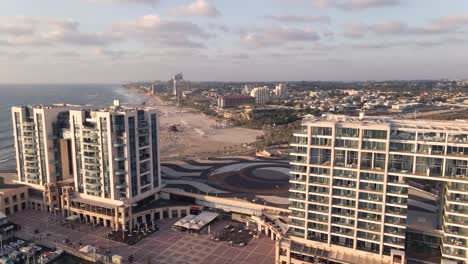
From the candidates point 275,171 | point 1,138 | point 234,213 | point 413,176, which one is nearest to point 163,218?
point 234,213

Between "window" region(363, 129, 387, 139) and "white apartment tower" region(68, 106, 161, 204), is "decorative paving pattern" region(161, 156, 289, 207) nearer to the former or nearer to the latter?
"white apartment tower" region(68, 106, 161, 204)

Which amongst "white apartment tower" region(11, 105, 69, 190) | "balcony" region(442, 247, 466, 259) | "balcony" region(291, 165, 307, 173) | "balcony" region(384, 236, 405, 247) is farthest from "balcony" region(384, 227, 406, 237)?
"white apartment tower" region(11, 105, 69, 190)

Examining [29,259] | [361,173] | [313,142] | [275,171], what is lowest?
[29,259]

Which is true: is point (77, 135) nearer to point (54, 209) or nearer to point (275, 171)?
point (54, 209)

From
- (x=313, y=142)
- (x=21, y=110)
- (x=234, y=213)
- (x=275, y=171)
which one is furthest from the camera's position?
(x=275, y=171)

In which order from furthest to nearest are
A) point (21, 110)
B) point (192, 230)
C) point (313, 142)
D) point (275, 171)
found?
point (275, 171) < point (21, 110) < point (192, 230) < point (313, 142)

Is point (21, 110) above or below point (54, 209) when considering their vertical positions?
above

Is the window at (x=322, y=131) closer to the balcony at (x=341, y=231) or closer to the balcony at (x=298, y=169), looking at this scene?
the balcony at (x=298, y=169)
